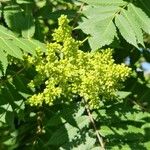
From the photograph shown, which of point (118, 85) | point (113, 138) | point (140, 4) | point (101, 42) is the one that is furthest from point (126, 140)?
point (140, 4)

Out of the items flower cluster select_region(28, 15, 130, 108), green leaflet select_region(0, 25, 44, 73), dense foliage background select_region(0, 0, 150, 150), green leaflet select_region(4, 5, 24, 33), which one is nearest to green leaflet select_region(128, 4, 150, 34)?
dense foliage background select_region(0, 0, 150, 150)

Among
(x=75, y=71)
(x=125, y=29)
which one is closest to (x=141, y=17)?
(x=125, y=29)

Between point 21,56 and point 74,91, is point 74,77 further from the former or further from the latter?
point 21,56

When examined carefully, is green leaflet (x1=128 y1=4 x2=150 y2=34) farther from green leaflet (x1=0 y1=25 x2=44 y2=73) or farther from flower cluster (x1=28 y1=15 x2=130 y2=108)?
green leaflet (x1=0 y1=25 x2=44 y2=73)

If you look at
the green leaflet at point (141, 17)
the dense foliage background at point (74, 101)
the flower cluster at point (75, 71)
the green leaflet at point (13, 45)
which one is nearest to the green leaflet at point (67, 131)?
the dense foliage background at point (74, 101)

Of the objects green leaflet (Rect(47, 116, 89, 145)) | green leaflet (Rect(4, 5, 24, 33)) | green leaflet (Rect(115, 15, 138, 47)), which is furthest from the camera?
green leaflet (Rect(4, 5, 24, 33))
